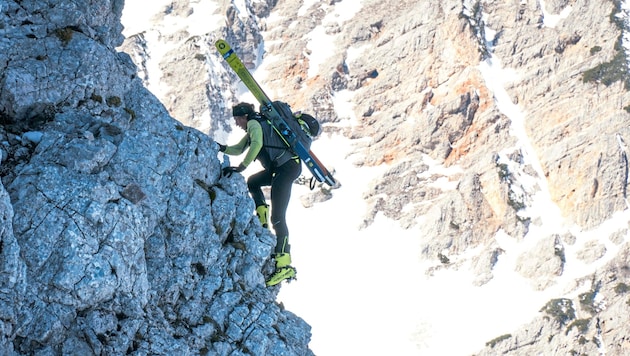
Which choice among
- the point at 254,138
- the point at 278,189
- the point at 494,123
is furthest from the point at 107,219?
the point at 494,123

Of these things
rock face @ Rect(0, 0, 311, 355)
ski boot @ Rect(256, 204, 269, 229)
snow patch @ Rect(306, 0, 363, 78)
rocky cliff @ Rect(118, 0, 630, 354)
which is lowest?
rock face @ Rect(0, 0, 311, 355)

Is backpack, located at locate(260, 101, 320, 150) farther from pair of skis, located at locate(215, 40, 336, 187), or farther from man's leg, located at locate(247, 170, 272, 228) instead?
man's leg, located at locate(247, 170, 272, 228)

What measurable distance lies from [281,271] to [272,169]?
2.43 meters

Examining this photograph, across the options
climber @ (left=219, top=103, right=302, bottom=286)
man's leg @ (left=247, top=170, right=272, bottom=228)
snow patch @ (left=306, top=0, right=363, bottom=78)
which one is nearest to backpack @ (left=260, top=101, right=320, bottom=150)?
climber @ (left=219, top=103, right=302, bottom=286)

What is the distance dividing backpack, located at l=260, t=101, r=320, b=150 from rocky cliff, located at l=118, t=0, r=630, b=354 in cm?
7312

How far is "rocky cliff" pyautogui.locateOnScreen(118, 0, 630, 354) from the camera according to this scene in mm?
92188

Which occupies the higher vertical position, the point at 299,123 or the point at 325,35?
the point at 325,35

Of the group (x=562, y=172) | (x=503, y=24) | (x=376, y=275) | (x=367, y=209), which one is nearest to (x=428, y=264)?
(x=376, y=275)

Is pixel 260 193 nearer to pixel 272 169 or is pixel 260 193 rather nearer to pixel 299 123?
pixel 272 169

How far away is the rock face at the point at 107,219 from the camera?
A: 903 centimetres

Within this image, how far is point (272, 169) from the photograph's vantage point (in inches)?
584

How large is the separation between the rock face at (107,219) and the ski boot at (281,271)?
0.88 ft

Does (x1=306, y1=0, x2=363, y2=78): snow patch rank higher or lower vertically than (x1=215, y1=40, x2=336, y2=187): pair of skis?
higher

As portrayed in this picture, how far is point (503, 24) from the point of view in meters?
129
